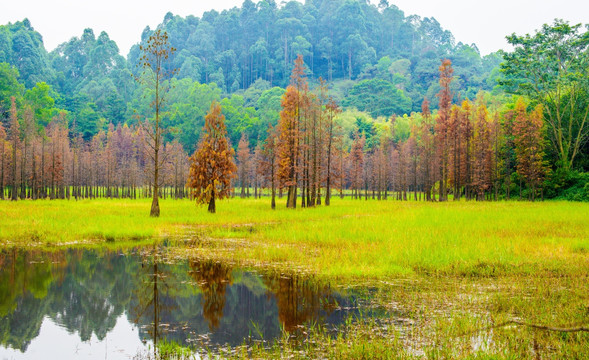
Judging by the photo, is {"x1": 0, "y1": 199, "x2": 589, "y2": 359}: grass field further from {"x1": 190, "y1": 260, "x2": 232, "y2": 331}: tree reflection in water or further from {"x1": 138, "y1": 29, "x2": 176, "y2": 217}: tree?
{"x1": 138, "y1": 29, "x2": 176, "y2": 217}: tree

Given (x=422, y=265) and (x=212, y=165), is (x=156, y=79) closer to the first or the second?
(x=212, y=165)

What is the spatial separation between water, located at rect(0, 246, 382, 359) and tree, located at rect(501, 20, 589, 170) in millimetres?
56717

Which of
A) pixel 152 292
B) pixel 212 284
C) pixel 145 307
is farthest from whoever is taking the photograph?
pixel 212 284

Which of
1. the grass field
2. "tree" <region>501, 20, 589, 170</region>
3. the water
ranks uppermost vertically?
"tree" <region>501, 20, 589, 170</region>

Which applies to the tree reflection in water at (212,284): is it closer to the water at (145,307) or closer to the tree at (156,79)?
the water at (145,307)

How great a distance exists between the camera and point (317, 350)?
24.5 ft

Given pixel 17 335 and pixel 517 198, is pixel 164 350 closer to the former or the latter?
pixel 17 335

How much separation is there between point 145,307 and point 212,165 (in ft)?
86.6

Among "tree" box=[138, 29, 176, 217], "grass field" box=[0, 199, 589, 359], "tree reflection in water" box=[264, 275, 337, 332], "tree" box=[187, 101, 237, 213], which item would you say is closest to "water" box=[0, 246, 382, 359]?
"tree reflection in water" box=[264, 275, 337, 332]

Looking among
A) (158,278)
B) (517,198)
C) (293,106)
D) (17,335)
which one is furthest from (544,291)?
(517,198)

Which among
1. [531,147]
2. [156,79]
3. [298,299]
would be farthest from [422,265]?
[531,147]

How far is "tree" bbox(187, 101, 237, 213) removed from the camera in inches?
1431

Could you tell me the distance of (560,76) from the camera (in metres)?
56.0

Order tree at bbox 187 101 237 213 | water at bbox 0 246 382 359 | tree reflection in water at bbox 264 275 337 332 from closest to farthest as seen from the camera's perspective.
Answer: water at bbox 0 246 382 359 < tree reflection in water at bbox 264 275 337 332 < tree at bbox 187 101 237 213
